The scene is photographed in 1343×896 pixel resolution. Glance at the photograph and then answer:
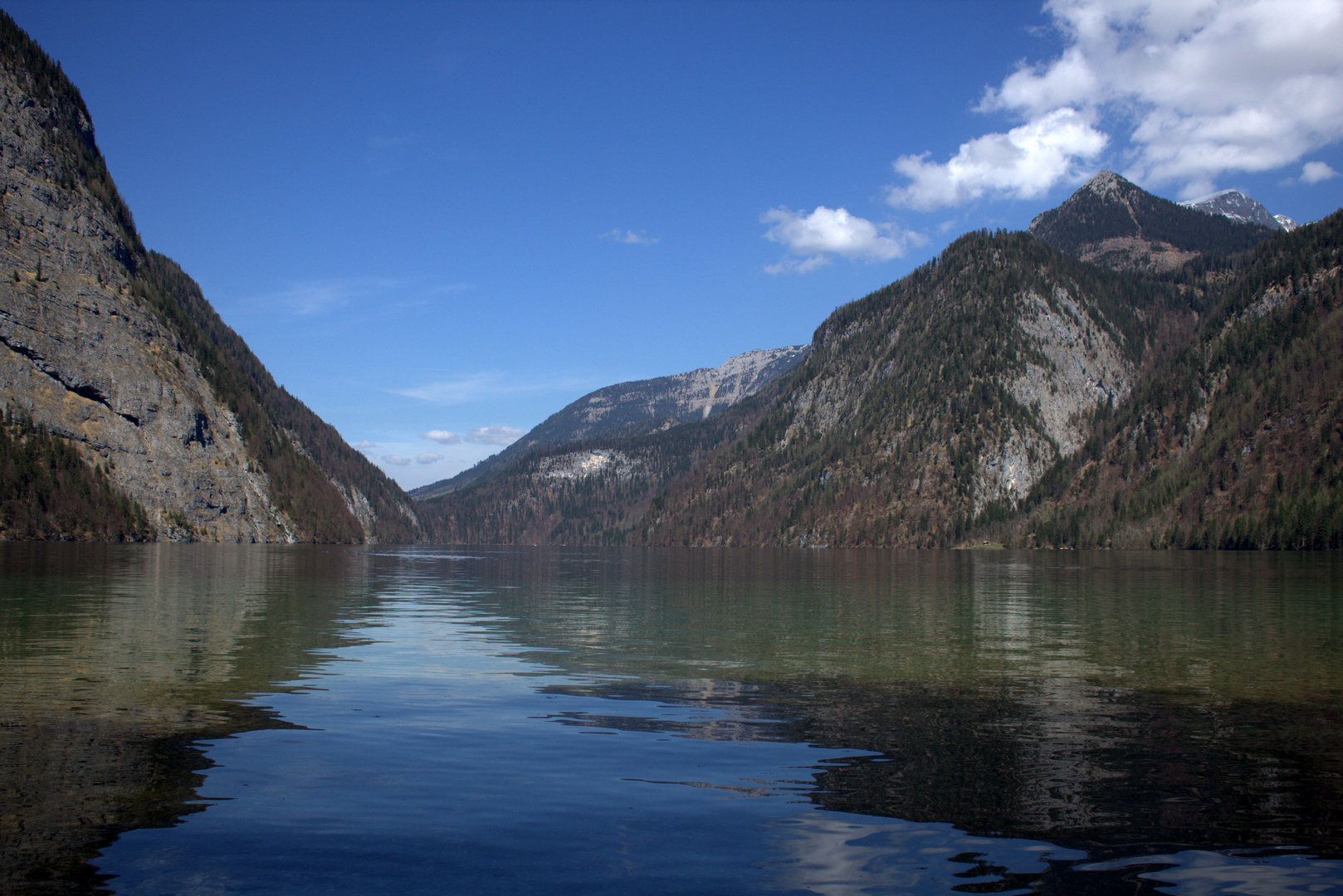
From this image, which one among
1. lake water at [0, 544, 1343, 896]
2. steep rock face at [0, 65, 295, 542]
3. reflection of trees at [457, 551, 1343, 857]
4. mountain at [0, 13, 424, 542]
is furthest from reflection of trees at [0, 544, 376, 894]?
Result: steep rock face at [0, 65, 295, 542]

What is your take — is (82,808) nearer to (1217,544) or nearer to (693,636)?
(693,636)

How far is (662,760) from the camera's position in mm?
13953

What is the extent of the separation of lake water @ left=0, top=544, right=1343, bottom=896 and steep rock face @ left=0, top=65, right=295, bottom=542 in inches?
6376

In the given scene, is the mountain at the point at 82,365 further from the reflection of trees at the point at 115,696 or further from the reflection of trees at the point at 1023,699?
the reflection of trees at the point at 1023,699

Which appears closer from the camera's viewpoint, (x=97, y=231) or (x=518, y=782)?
(x=518, y=782)

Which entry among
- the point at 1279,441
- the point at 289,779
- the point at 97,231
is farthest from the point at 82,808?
the point at 1279,441

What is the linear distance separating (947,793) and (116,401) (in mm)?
201392

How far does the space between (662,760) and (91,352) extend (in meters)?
200

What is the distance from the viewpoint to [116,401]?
176750mm

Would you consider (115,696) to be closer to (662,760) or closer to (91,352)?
(662,760)

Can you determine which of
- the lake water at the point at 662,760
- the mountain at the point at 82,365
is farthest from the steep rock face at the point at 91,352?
the lake water at the point at 662,760

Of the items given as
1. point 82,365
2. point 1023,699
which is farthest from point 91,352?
point 1023,699

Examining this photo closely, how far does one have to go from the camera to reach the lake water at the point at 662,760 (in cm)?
927

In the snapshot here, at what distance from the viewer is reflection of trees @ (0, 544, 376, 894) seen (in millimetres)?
10164
